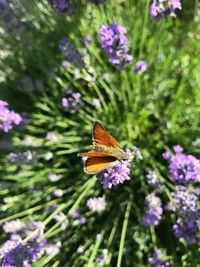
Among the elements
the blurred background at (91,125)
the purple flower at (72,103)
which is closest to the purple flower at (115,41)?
the blurred background at (91,125)

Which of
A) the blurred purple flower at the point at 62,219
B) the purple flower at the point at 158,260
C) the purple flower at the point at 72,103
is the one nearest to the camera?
the purple flower at the point at 158,260

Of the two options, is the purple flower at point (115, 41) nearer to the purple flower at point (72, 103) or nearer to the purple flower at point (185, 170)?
the purple flower at point (72, 103)

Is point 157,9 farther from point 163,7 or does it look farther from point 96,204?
point 96,204

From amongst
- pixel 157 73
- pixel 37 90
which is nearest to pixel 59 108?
pixel 37 90

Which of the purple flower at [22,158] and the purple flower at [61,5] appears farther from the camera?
the purple flower at [22,158]

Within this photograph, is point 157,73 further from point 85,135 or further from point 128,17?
point 85,135

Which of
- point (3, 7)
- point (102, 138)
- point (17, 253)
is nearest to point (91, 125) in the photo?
point (3, 7)
